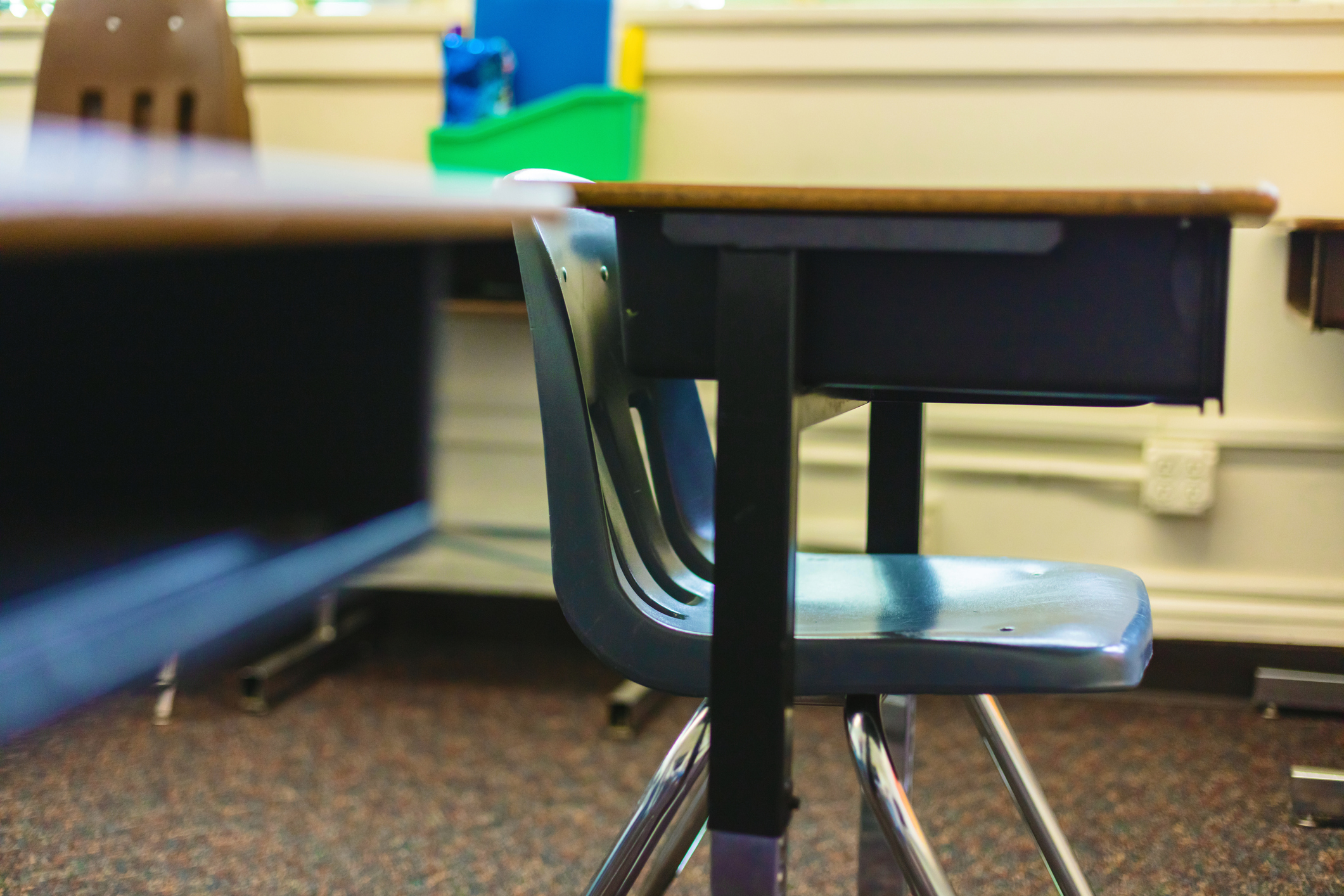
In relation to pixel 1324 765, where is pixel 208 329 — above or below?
above

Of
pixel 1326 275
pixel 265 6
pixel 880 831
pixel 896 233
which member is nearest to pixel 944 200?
pixel 896 233

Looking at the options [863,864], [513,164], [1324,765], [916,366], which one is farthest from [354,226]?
[1324,765]

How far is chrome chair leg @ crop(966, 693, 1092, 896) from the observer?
0.87 m

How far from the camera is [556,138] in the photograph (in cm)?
188

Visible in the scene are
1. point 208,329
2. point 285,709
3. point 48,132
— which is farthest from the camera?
point 208,329

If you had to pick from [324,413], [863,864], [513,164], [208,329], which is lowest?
[863,864]

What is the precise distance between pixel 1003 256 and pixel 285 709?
1.64 meters

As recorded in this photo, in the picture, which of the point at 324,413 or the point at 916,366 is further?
the point at 324,413

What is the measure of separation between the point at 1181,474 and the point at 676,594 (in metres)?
1.40

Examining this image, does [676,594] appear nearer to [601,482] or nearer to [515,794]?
[601,482]

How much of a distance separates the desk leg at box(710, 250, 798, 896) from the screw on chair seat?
0.19 feet

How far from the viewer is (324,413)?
2.44 m

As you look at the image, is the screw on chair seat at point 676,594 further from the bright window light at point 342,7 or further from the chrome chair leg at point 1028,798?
the bright window light at point 342,7

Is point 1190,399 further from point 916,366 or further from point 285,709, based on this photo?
point 285,709
